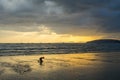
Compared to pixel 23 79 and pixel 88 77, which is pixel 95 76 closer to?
pixel 88 77

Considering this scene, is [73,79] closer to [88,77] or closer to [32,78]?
[88,77]

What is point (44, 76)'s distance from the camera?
27375 millimetres

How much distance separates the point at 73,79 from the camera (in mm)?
25797

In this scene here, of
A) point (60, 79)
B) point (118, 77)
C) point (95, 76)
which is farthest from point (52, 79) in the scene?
point (118, 77)

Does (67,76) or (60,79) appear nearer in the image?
(60,79)

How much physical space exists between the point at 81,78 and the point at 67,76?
79.0 inches

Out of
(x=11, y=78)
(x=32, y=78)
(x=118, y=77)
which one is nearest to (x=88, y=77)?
(x=118, y=77)

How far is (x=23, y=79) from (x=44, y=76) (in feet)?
8.67

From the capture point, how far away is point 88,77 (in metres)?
26.9

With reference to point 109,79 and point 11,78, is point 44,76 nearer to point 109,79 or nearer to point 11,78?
point 11,78

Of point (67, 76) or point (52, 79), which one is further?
point (67, 76)

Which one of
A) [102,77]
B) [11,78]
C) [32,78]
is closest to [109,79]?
[102,77]

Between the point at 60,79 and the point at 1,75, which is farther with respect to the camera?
the point at 1,75

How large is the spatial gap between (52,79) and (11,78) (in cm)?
410
